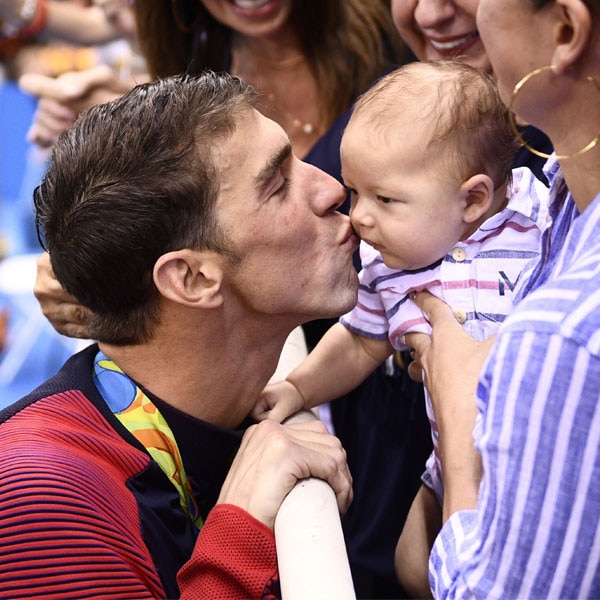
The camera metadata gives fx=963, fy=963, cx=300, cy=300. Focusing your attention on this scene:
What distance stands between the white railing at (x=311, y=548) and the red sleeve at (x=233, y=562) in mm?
48

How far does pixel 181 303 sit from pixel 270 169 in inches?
11.0

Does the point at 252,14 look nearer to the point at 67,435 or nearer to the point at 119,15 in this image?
the point at 67,435

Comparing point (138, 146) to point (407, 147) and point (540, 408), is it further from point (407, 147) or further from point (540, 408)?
point (540, 408)

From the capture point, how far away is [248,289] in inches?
65.2

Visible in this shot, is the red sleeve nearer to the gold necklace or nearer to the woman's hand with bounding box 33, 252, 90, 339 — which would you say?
the woman's hand with bounding box 33, 252, 90, 339

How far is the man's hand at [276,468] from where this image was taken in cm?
138

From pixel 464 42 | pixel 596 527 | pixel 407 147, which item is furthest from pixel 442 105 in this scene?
pixel 596 527

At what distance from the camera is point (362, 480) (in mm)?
2062

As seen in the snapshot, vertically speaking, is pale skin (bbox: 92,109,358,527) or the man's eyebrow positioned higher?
the man's eyebrow

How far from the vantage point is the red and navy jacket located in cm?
128

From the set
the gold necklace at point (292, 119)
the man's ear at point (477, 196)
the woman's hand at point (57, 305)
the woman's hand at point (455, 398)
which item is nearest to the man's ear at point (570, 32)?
the woman's hand at point (455, 398)

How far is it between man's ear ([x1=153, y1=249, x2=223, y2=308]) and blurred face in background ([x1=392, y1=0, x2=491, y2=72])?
668mm

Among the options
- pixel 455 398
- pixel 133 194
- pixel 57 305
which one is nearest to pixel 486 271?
pixel 455 398

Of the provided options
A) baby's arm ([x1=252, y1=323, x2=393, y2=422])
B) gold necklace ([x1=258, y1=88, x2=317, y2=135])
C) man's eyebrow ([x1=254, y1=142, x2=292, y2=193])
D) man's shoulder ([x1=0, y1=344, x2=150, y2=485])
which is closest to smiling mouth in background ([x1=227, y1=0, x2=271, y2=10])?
gold necklace ([x1=258, y1=88, x2=317, y2=135])
